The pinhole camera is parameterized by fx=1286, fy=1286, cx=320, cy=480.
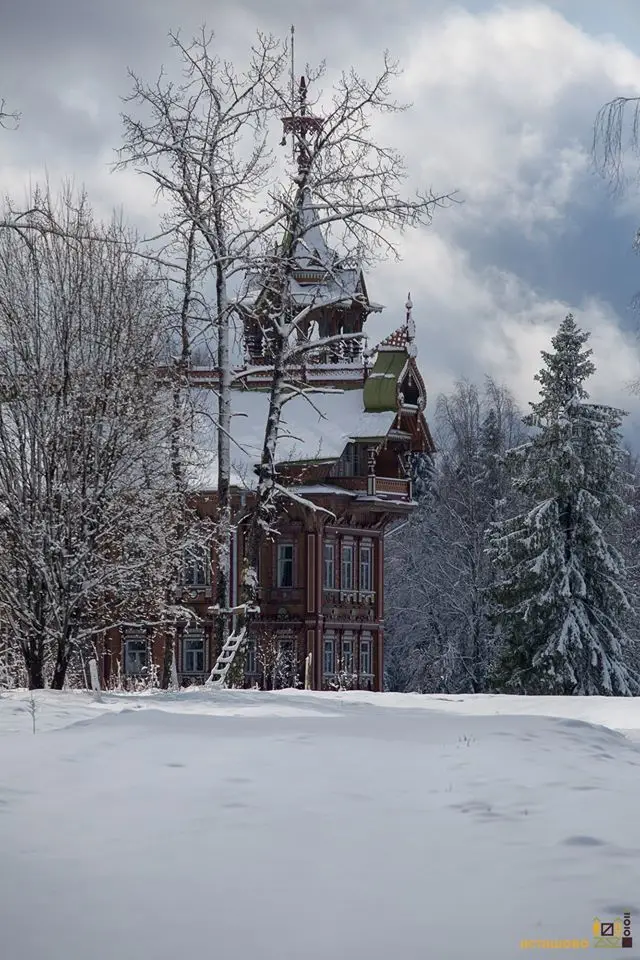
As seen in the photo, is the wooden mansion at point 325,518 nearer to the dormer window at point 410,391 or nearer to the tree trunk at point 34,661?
the dormer window at point 410,391

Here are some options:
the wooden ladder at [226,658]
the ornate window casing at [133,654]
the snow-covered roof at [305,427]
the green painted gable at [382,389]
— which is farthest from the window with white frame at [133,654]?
the wooden ladder at [226,658]

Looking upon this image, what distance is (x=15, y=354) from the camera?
775 inches

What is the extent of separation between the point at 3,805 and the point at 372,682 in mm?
36371

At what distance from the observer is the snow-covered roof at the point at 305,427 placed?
40406 millimetres

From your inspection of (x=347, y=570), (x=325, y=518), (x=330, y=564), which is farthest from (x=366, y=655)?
(x=325, y=518)

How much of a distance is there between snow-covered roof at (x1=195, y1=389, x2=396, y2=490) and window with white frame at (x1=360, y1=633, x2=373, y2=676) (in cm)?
699

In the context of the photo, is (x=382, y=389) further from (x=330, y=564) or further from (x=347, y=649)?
(x=347, y=649)

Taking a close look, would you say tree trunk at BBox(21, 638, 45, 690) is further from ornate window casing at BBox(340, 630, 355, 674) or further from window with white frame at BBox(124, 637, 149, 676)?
ornate window casing at BBox(340, 630, 355, 674)

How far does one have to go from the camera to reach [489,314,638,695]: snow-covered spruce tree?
120 feet

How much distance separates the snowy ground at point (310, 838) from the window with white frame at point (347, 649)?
32.0m

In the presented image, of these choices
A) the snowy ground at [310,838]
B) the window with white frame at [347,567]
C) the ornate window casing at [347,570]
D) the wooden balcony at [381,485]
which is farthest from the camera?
the window with white frame at [347,567]

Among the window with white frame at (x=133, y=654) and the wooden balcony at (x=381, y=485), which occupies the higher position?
the wooden balcony at (x=381, y=485)

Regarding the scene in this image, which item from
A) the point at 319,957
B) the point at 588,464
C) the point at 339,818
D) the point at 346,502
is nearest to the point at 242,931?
the point at 319,957

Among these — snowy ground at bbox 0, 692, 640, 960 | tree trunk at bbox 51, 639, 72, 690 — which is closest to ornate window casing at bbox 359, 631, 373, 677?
tree trunk at bbox 51, 639, 72, 690
